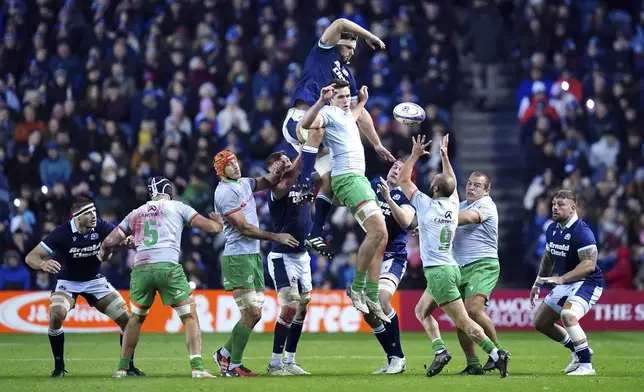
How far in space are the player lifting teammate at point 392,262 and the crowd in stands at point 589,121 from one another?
8.52m

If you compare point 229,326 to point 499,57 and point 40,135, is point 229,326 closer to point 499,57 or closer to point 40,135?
point 40,135

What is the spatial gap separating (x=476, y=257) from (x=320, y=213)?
7.85 ft

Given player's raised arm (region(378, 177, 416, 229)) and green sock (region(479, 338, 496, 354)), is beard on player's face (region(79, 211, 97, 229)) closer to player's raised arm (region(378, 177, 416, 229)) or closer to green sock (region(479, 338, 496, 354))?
player's raised arm (region(378, 177, 416, 229))

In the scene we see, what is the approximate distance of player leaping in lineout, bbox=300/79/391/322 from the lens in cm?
1498

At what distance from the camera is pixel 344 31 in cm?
1538

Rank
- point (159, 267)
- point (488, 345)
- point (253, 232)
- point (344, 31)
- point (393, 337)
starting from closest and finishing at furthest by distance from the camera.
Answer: point (488, 345) < point (159, 267) < point (344, 31) < point (253, 232) < point (393, 337)

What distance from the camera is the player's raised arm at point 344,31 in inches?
591

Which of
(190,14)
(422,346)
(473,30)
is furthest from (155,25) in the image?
(422,346)

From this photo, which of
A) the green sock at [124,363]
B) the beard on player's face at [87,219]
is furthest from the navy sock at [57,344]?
the beard on player's face at [87,219]

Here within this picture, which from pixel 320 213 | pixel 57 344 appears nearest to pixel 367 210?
pixel 320 213

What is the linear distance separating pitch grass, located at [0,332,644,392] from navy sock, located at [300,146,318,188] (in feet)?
8.14

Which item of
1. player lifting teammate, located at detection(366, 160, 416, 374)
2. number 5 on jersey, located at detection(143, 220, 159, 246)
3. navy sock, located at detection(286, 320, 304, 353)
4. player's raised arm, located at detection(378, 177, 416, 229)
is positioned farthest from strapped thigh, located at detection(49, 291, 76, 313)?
player's raised arm, located at detection(378, 177, 416, 229)

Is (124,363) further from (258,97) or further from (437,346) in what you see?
(258,97)

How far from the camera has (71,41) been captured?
28.8m
